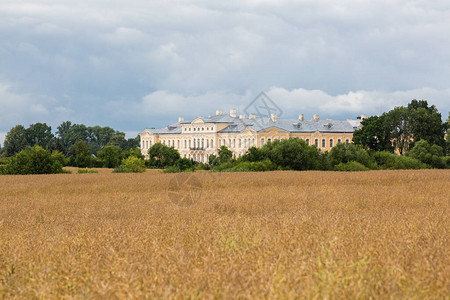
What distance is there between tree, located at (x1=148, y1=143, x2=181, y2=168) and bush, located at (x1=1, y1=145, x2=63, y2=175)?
157 feet

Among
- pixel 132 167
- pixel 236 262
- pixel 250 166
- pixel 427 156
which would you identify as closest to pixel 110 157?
pixel 132 167

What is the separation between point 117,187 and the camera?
20469 millimetres

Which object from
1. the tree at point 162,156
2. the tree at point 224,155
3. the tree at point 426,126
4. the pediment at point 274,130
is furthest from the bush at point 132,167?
the pediment at point 274,130

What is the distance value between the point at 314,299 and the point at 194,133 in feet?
365

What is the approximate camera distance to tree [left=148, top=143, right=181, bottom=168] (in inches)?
3473

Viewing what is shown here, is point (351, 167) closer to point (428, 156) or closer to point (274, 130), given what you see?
point (428, 156)

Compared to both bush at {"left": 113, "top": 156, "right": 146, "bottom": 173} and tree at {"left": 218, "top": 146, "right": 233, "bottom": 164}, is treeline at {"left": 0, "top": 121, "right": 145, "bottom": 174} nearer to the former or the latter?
bush at {"left": 113, "top": 156, "right": 146, "bottom": 173}

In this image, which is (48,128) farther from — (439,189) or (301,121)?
(439,189)

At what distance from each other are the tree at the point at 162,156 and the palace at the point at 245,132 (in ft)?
43.4

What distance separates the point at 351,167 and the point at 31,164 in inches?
1122

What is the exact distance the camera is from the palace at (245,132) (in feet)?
323

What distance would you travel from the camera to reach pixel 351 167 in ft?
160

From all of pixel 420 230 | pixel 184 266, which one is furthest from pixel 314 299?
pixel 420 230

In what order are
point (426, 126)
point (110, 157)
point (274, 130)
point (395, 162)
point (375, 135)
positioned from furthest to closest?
point (274, 130)
point (110, 157)
point (375, 135)
point (426, 126)
point (395, 162)
